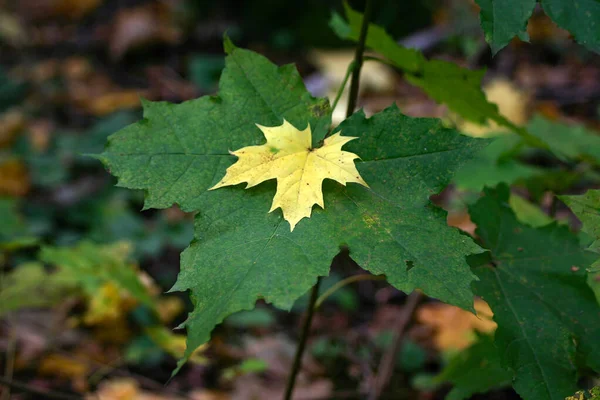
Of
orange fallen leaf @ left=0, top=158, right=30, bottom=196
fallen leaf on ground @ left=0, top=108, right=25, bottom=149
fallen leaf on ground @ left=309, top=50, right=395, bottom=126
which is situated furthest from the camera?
fallen leaf on ground @ left=309, top=50, right=395, bottom=126

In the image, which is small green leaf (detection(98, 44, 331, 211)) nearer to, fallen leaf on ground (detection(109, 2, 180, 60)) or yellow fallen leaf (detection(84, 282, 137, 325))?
yellow fallen leaf (detection(84, 282, 137, 325))

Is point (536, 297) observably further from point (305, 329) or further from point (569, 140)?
point (569, 140)

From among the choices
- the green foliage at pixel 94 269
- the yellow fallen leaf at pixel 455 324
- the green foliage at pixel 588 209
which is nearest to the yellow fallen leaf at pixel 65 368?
the green foliage at pixel 94 269

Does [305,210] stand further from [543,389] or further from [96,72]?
[96,72]

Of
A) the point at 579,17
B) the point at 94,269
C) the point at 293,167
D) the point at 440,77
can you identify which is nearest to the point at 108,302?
the point at 94,269

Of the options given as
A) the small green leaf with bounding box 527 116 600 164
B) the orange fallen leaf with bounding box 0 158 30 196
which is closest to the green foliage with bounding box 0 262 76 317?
the orange fallen leaf with bounding box 0 158 30 196
